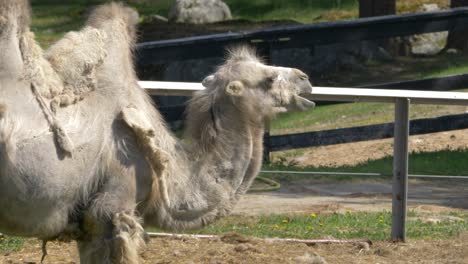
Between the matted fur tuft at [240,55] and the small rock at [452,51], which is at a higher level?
the matted fur tuft at [240,55]

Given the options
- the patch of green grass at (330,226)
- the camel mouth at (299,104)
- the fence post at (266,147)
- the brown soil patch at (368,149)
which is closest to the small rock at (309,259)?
the patch of green grass at (330,226)

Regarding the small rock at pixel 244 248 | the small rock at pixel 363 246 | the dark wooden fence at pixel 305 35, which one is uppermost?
the dark wooden fence at pixel 305 35

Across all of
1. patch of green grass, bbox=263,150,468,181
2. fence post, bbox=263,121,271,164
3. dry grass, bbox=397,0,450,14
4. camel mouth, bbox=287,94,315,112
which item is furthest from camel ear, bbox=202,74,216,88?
dry grass, bbox=397,0,450,14

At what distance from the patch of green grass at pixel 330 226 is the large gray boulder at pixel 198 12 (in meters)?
17.4

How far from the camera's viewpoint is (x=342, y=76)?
2116 centimetres

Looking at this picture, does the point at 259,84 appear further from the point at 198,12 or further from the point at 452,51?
the point at 198,12

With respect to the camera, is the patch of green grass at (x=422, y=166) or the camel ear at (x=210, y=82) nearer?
the camel ear at (x=210, y=82)

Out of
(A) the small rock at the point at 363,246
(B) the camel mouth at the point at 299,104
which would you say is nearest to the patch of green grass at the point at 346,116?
(A) the small rock at the point at 363,246

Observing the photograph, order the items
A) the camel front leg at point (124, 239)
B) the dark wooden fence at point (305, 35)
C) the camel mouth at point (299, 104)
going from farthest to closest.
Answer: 1. the dark wooden fence at point (305, 35)
2. the camel mouth at point (299, 104)
3. the camel front leg at point (124, 239)

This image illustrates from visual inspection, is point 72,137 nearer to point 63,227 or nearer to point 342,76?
point 63,227

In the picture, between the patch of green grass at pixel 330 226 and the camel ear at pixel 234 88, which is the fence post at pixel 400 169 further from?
the camel ear at pixel 234 88

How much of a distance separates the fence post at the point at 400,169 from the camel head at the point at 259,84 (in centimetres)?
181

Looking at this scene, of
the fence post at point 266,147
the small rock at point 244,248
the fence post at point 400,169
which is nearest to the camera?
the small rock at point 244,248

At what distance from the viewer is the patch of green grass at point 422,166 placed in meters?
13.0
